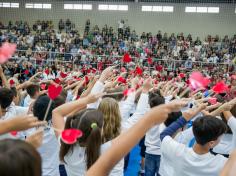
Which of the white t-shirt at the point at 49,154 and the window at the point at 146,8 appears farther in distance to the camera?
the window at the point at 146,8

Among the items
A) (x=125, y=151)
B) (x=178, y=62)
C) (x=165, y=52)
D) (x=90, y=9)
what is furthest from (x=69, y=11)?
(x=125, y=151)

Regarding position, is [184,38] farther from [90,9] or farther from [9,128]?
[9,128]

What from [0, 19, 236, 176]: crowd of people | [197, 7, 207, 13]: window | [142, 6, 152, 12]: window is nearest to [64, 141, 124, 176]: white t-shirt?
[0, 19, 236, 176]: crowd of people

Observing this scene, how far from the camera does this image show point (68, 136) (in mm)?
1361

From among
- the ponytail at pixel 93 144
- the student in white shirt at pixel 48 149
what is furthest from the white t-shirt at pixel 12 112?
the ponytail at pixel 93 144

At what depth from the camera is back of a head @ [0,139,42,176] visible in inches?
30.6

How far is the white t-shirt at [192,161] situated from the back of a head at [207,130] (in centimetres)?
8

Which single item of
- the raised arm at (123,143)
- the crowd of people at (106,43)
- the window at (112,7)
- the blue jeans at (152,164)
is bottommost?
the blue jeans at (152,164)

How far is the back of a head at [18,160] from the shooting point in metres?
0.78

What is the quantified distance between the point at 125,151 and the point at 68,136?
44cm

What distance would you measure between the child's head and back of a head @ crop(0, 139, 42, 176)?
4.30 feet

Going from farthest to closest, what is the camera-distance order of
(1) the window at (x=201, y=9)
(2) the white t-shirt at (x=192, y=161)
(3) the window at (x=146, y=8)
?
1. (3) the window at (x=146, y=8)
2. (1) the window at (x=201, y=9)
3. (2) the white t-shirt at (x=192, y=161)

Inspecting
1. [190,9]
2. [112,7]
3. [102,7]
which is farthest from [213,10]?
[102,7]

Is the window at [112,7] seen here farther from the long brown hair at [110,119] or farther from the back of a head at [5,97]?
the long brown hair at [110,119]
